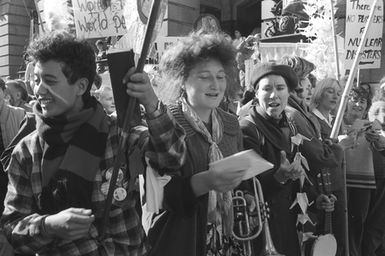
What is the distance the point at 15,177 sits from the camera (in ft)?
6.54

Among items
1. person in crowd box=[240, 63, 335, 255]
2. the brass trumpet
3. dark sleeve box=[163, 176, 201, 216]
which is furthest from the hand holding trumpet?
dark sleeve box=[163, 176, 201, 216]

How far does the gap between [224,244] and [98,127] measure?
1.21m

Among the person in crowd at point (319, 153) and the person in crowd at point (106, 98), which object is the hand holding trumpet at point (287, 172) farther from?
the person in crowd at point (106, 98)

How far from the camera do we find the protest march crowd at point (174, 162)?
6.28 feet

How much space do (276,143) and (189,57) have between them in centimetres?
92

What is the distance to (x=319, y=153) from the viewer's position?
12.4 ft

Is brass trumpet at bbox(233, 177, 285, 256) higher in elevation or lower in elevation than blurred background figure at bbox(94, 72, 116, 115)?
lower

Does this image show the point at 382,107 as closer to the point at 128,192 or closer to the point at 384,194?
the point at 384,194

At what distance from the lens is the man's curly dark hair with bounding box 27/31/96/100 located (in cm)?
200

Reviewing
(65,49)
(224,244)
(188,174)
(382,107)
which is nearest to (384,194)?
(382,107)

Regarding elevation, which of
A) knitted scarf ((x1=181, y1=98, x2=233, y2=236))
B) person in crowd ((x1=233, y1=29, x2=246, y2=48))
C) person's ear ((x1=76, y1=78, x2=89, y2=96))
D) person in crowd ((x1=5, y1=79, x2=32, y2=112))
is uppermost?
person in crowd ((x1=233, y1=29, x2=246, y2=48))

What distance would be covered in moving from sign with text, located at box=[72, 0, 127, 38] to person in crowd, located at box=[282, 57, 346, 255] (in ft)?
10.0

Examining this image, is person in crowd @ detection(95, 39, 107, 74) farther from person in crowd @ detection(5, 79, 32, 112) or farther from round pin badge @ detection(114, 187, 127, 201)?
round pin badge @ detection(114, 187, 127, 201)

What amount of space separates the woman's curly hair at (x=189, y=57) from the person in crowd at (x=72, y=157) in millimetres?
856
